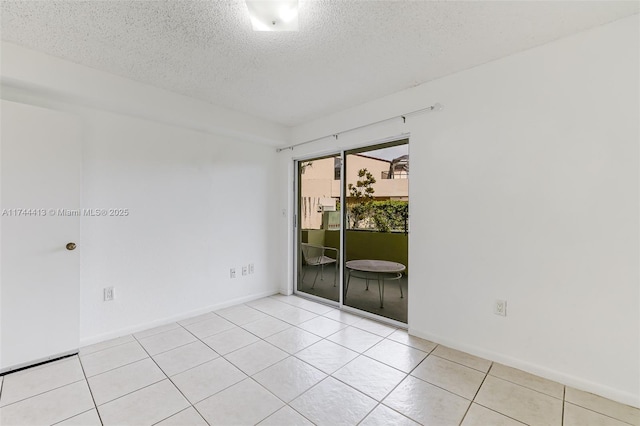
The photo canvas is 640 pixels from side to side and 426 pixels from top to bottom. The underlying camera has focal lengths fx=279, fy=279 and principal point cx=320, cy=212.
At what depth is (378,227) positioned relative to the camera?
10.7 ft

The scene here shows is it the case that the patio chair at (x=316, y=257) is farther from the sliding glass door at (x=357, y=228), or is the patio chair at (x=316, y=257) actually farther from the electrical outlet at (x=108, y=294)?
the electrical outlet at (x=108, y=294)

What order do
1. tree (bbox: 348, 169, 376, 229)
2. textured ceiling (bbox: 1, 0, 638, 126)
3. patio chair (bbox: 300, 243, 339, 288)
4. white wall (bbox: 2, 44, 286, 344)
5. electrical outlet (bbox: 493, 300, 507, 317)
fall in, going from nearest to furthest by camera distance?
textured ceiling (bbox: 1, 0, 638, 126), electrical outlet (bbox: 493, 300, 507, 317), white wall (bbox: 2, 44, 286, 344), tree (bbox: 348, 169, 376, 229), patio chair (bbox: 300, 243, 339, 288)

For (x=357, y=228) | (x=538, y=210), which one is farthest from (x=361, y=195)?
(x=538, y=210)

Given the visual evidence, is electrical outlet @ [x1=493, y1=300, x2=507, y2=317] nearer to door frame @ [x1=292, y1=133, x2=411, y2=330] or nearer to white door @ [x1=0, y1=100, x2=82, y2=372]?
door frame @ [x1=292, y1=133, x2=411, y2=330]

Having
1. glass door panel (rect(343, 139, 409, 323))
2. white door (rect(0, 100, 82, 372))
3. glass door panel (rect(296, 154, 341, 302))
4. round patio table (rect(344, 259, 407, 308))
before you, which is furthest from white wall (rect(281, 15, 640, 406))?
white door (rect(0, 100, 82, 372))

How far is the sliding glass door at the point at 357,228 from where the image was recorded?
311cm

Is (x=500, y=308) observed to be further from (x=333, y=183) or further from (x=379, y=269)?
(x=333, y=183)

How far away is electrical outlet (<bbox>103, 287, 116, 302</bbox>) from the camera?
271cm

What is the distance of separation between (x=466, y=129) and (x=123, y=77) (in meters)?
3.19

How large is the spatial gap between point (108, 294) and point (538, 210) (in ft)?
12.7

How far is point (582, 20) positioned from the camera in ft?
6.07

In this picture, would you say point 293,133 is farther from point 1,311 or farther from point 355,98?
point 1,311

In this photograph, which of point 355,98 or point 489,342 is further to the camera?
point 355,98

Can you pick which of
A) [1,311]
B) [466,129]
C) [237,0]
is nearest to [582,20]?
[466,129]
